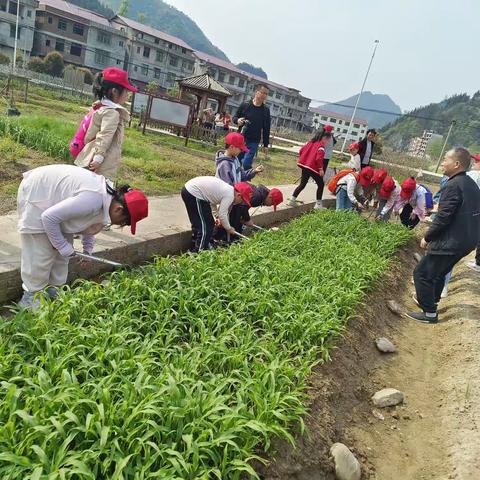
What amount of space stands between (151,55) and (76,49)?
8171 mm

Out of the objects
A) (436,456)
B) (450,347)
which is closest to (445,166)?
(450,347)

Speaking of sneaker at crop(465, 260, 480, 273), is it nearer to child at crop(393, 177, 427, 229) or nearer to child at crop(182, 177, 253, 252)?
child at crop(393, 177, 427, 229)

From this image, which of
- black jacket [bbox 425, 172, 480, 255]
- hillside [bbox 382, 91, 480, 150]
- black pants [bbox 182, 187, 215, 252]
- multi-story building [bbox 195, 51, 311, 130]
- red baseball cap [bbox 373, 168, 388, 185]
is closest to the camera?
black jacket [bbox 425, 172, 480, 255]

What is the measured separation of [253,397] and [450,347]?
3.12 m

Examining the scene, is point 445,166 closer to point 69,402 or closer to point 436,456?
point 436,456

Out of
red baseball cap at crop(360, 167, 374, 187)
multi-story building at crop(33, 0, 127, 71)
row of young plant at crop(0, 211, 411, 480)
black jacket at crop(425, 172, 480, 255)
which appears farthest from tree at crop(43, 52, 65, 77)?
black jacket at crop(425, 172, 480, 255)

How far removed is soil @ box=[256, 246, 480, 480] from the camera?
265 centimetres

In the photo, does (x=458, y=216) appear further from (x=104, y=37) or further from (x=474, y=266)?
(x=104, y=37)

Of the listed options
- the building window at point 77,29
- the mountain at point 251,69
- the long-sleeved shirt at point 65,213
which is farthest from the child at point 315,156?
the mountain at point 251,69

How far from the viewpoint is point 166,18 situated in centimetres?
17425

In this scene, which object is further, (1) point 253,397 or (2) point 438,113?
(2) point 438,113

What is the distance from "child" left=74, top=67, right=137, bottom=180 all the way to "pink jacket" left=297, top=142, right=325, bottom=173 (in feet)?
13.9

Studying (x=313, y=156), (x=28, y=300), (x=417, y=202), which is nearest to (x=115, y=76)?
(x=28, y=300)

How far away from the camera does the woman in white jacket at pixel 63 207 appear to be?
2.78m
